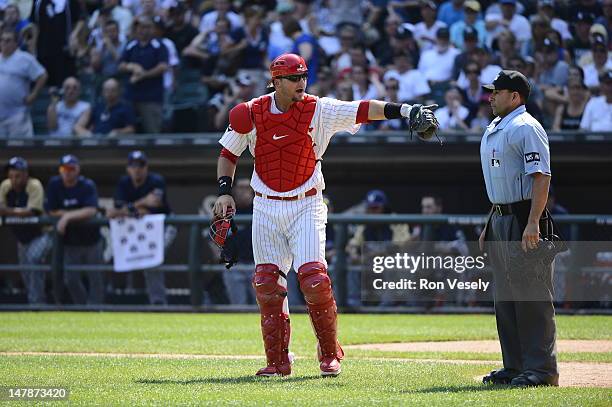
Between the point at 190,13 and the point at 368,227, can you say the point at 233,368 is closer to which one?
the point at 368,227

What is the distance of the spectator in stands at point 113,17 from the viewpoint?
16.2 m

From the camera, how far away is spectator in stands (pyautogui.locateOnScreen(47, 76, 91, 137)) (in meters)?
14.9

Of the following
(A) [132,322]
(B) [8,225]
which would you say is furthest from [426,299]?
(B) [8,225]

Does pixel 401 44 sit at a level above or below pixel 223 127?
above

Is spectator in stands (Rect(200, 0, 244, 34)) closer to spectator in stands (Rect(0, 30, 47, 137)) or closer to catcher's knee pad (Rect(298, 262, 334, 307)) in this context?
spectator in stands (Rect(0, 30, 47, 137))

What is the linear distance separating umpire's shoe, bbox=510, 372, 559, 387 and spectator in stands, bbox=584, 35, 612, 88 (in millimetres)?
7813

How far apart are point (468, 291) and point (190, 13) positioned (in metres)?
6.62

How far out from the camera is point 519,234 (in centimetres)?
624

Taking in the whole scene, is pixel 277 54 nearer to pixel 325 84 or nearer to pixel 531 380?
pixel 325 84

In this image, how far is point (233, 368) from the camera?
720 centimetres

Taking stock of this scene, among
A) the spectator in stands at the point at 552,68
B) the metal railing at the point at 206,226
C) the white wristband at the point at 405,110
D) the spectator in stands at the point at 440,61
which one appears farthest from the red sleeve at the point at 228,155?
the spectator in stands at the point at 440,61

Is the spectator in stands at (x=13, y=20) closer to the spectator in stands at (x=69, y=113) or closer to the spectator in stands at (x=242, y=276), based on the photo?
the spectator in stands at (x=69, y=113)

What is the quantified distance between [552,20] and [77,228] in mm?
6610

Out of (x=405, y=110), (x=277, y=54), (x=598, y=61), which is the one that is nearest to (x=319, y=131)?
(x=405, y=110)
